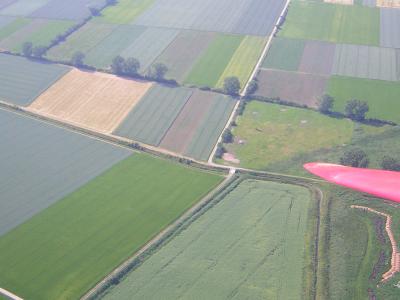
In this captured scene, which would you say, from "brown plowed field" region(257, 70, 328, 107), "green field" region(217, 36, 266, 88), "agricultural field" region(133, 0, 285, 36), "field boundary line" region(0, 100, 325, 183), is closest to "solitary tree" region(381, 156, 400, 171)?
"field boundary line" region(0, 100, 325, 183)

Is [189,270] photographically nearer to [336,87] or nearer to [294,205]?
[294,205]

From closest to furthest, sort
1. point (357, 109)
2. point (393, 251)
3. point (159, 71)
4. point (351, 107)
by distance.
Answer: point (393, 251), point (357, 109), point (351, 107), point (159, 71)

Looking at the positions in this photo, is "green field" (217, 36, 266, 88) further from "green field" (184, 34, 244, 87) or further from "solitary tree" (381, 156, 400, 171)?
"solitary tree" (381, 156, 400, 171)

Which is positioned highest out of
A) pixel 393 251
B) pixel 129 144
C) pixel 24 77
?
pixel 24 77

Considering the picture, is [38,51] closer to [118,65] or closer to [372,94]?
[118,65]

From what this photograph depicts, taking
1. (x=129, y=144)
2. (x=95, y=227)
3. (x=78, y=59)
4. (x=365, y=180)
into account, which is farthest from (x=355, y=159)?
(x=78, y=59)

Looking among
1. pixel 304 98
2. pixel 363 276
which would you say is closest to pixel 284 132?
pixel 304 98
